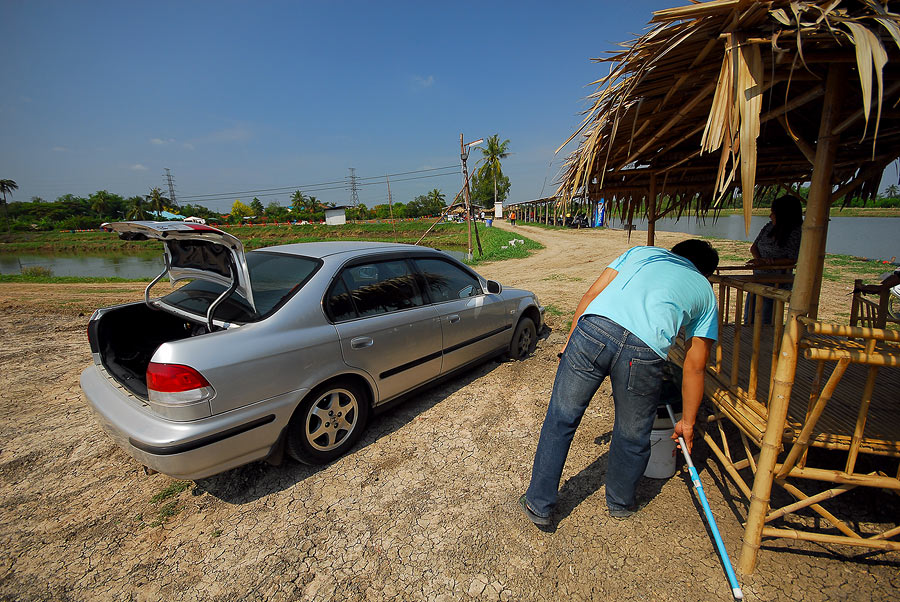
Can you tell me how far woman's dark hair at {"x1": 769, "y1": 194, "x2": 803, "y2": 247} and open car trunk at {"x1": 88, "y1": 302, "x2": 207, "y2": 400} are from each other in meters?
5.22

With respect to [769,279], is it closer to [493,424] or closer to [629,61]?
[629,61]

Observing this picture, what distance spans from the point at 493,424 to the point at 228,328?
211 cm

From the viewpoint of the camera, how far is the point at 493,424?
10.5ft

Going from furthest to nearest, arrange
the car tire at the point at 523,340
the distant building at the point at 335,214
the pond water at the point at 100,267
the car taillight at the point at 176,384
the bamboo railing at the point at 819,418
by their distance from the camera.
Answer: the distant building at the point at 335,214
the pond water at the point at 100,267
the car tire at the point at 523,340
the car taillight at the point at 176,384
the bamboo railing at the point at 819,418

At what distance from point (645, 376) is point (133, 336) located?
144 inches

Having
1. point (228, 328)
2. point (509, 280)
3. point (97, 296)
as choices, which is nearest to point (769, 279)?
point (228, 328)

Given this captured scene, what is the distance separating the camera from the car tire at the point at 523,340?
440 cm

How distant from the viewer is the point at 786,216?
3.74m

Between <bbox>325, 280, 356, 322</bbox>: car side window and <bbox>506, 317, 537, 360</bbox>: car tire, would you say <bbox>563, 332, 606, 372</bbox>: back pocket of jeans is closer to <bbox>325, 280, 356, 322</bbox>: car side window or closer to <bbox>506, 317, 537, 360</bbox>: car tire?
<bbox>325, 280, 356, 322</bbox>: car side window

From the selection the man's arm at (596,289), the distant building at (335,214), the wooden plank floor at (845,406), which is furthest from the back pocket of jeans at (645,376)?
the distant building at (335,214)

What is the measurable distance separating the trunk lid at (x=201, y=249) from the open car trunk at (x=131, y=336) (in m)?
0.43

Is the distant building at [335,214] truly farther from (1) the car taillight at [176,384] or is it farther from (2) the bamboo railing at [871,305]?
(2) the bamboo railing at [871,305]

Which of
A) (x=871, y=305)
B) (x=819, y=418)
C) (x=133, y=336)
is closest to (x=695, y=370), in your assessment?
(x=819, y=418)

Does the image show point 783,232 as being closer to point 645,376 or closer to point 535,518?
point 645,376
